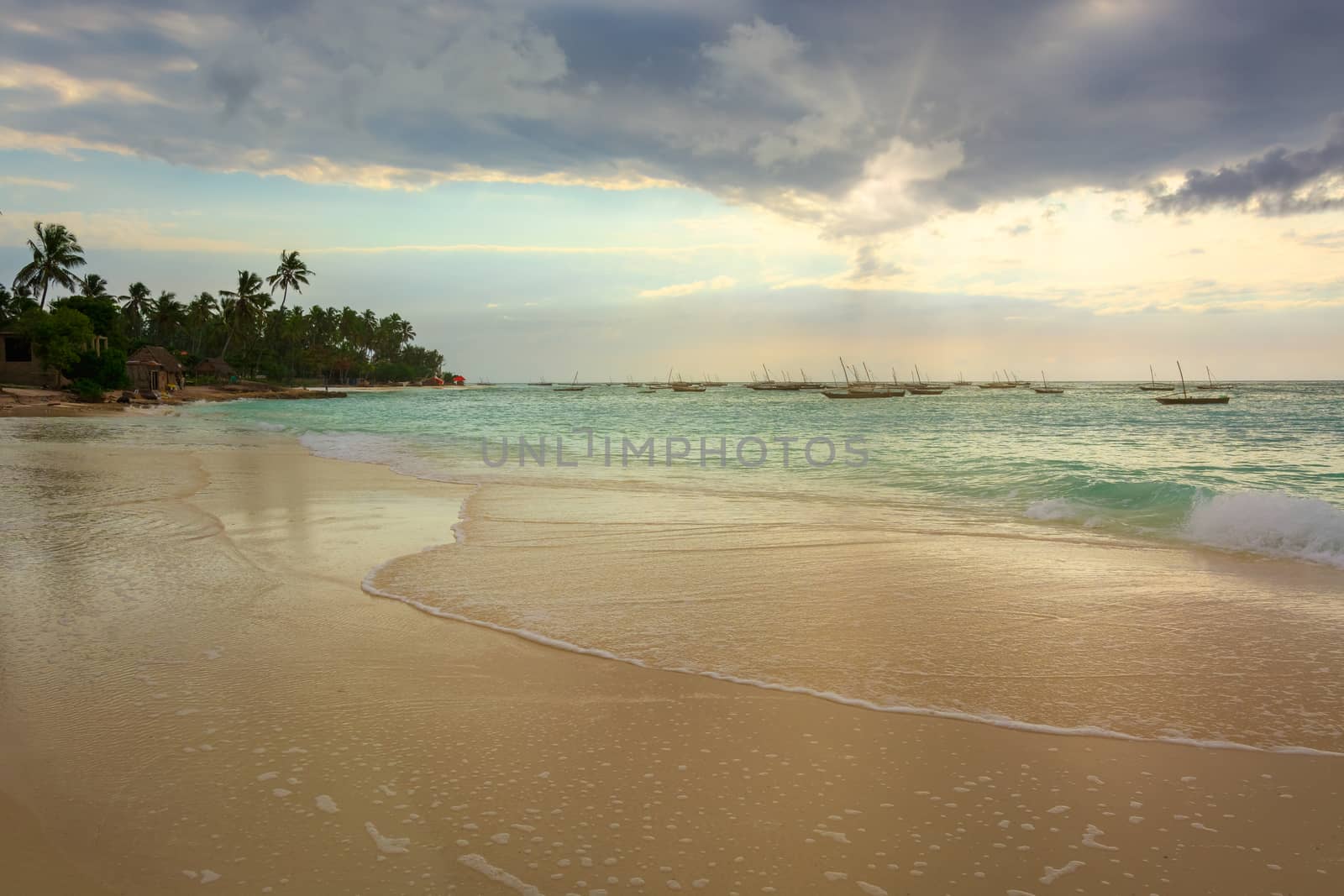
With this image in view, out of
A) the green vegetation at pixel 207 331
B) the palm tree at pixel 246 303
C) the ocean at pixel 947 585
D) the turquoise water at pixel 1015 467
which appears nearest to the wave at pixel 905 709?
the ocean at pixel 947 585

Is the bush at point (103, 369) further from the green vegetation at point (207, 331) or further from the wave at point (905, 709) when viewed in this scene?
the wave at point (905, 709)

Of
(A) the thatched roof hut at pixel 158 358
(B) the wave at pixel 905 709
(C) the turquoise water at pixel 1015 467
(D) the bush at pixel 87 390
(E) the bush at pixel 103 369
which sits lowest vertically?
(B) the wave at pixel 905 709

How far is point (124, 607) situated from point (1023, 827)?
569 centimetres

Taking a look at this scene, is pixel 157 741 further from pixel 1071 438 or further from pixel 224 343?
pixel 224 343

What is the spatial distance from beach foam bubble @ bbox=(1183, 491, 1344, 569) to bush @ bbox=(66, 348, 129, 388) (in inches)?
2066

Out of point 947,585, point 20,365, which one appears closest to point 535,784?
point 947,585

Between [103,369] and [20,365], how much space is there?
4.12m

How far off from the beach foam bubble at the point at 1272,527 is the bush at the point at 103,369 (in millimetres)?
52477

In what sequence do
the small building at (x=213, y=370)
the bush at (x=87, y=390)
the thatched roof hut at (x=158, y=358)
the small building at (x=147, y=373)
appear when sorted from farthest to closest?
the small building at (x=213, y=370), the thatched roof hut at (x=158, y=358), the small building at (x=147, y=373), the bush at (x=87, y=390)

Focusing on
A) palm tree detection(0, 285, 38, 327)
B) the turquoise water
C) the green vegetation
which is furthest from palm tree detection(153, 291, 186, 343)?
the turquoise water

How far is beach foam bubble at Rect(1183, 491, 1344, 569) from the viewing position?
8023 millimetres

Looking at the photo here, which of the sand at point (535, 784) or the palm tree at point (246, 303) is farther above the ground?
the palm tree at point (246, 303)

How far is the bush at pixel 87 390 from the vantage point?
4291 centimetres

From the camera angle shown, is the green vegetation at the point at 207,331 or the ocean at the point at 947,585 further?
the green vegetation at the point at 207,331
